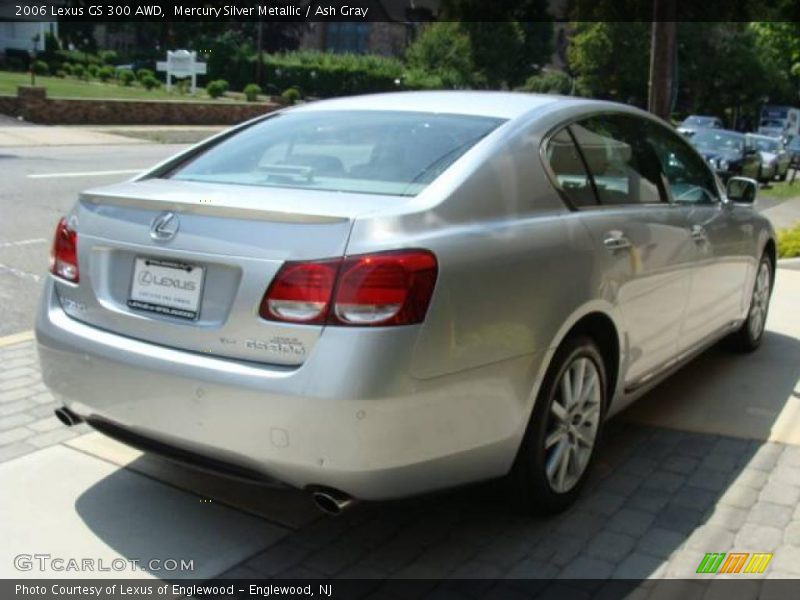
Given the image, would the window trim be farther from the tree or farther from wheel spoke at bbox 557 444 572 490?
the tree

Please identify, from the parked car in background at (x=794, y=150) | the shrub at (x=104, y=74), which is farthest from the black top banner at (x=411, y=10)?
the parked car in background at (x=794, y=150)

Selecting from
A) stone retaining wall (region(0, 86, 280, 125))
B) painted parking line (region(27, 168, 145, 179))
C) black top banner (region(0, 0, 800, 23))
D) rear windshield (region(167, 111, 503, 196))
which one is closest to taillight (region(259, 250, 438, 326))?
rear windshield (region(167, 111, 503, 196))

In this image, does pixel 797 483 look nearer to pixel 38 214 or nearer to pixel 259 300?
pixel 259 300

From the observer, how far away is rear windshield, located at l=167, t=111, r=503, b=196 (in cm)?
325

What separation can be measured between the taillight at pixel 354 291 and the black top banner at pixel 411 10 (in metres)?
10.5

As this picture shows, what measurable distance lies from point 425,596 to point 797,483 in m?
1.96

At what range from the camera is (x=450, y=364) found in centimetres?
279

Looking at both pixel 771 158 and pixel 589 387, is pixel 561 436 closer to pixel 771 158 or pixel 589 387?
pixel 589 387

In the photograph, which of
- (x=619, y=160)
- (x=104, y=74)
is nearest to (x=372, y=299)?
(x=619, y=160)

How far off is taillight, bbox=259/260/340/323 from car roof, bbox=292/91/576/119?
1.26m

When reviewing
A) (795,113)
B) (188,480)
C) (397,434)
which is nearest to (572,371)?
(397,434)

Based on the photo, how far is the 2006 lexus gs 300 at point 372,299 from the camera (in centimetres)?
268

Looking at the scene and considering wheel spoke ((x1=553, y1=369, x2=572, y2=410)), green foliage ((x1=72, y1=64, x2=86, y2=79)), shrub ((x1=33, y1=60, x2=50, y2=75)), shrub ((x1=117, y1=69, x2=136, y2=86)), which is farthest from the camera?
green foliage ((x1=72, y1=64, x2=86, y2=79))

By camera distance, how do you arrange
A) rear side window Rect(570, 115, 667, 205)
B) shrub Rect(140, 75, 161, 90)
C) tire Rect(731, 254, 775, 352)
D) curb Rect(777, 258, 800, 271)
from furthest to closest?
shrub Rect(140, 75, 161, 90) → curb Rect(777, 258, 800, 271) → tire Rect(731, 254, 775, 352) → rear side window Rect(570, 115, 667, 205)
